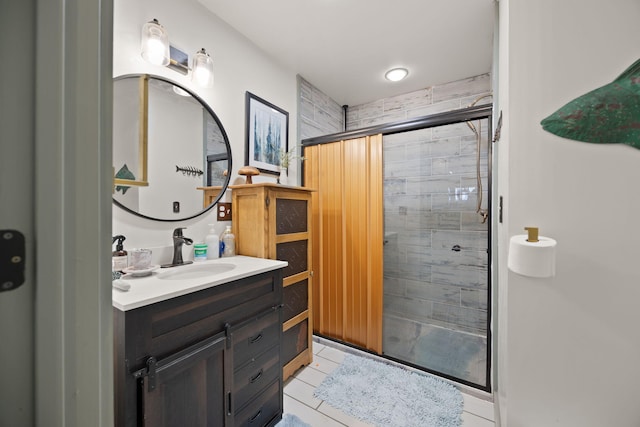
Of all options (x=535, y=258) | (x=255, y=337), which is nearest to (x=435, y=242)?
(x=535, y=258)

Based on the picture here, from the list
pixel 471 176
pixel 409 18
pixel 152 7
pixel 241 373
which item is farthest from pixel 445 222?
pixel 152 7

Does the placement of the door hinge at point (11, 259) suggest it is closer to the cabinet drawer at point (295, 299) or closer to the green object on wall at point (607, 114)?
the green object on wall at point (607, 114)

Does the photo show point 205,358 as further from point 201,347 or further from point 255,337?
point 255,337

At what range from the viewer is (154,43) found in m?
1.26

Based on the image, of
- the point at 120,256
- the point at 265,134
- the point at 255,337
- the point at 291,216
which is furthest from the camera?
the point at 265,134

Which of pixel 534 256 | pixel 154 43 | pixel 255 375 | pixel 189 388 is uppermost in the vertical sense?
pixel 154 43

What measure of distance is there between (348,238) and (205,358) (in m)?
1.46

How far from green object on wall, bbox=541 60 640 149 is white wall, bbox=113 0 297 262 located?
174cm

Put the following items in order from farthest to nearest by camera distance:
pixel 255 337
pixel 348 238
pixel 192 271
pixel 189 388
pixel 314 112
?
pixel 314 112
pixel 348 238
pixel 192 271
pixel 255 337
pixel 189 388

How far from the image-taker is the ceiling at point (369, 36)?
1565 millimetres

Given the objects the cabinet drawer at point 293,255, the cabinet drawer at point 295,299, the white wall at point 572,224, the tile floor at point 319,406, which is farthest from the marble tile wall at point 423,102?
the tile floor at point 319,406

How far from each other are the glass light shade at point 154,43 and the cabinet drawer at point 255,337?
Result: 1454 millimetres

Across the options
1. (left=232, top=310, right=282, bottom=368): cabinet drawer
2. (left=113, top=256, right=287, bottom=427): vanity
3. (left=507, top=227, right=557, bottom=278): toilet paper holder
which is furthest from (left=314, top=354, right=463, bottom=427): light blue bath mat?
(left=507, top=227, right=557, bottom=278): toilet paper holder

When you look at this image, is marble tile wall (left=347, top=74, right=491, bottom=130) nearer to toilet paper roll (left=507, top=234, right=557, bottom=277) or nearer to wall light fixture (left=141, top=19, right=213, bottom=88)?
A: wall light fixture (left=141, top=19, right=213, bottom=88)
